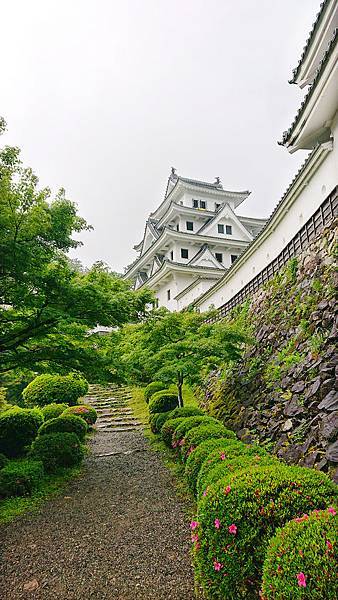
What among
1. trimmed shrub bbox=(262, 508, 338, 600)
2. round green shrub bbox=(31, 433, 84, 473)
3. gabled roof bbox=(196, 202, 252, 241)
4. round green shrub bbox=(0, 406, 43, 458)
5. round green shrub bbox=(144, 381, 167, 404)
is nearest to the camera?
trimmed shrub bbox=(262, 508, 338, 600)

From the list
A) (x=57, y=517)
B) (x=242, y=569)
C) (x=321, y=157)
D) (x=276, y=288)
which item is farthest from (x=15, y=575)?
(x=321, y=157)

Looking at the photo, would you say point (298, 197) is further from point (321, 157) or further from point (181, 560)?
point (181, 560)

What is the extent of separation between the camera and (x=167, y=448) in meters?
8.28

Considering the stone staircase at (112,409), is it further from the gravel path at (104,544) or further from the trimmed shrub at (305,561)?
the trimmed shrub at (305,561)

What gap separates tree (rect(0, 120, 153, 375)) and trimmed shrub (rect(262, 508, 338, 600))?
14.2 ft

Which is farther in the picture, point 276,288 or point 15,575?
point 276,288

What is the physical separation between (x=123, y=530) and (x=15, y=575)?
1364 mm

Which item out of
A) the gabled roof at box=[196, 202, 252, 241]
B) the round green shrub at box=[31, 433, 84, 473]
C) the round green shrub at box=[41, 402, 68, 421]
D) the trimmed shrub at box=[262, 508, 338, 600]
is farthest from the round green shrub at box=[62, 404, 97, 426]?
the gabled roof at box=[196, 202, 252, 241]

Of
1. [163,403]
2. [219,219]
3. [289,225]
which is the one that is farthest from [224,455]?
[219,219]

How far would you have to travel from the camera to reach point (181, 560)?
12.2 ft

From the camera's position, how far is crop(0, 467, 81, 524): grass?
203 inches

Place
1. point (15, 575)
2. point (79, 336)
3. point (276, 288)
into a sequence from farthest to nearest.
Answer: point (276, 288) < point (79, 336) < point (15, 575)

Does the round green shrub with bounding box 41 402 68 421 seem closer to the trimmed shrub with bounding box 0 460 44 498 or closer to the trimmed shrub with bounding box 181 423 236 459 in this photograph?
the trimmed shrub with bounding box 0 460 44 498

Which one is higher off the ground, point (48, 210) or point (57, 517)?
point (48, 210)
